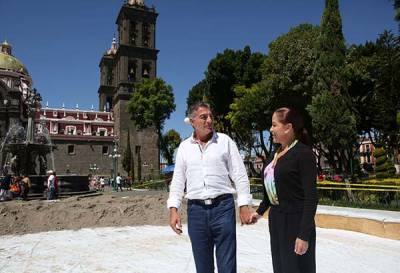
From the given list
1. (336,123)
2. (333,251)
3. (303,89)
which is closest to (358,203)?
(336,123)

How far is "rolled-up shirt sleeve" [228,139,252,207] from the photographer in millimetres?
3309

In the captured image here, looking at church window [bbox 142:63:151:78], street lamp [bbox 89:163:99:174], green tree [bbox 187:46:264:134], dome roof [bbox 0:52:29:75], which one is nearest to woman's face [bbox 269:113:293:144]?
green tree [bbox 187:46:264:134]

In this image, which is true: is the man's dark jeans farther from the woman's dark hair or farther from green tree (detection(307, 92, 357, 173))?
green tree (detection(307, 92, 357, 173))

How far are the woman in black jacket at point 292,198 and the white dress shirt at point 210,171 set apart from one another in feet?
1.10

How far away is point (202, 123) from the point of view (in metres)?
3.41

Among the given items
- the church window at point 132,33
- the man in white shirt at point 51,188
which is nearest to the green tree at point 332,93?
the man in white shirt at point 51,188

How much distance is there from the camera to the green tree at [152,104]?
45.3 meters

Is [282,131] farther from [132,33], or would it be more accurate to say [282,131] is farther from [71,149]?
[71,149]

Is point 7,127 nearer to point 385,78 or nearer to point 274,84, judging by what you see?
point 274,84

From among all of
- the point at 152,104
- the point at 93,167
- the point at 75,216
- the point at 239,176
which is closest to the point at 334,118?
the point at 75,216

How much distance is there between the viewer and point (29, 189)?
62.3ft

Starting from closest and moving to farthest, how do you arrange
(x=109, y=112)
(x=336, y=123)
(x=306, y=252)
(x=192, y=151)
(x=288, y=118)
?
(x=306, y=252) → (x=288, y=118) → (x=192, y=151) → (x=336, y=123) → (x=109, y=112)

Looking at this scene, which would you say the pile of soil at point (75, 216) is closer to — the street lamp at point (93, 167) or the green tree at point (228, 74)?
the green tree at point (228, 74)

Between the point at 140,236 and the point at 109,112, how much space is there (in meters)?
69.5
